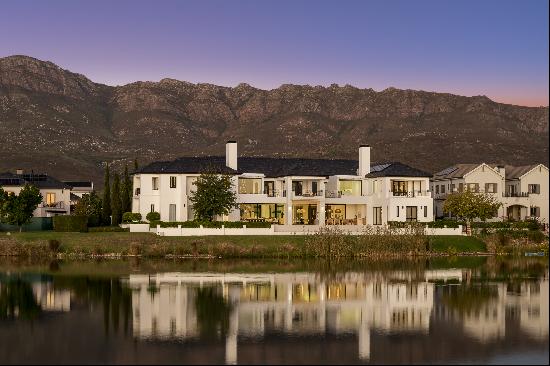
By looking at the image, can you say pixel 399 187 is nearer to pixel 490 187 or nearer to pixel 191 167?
pixel 490 187

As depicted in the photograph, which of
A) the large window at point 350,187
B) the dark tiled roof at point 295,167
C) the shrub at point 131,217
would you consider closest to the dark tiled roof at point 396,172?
the large window at point 350,187

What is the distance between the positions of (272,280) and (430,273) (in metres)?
12.1

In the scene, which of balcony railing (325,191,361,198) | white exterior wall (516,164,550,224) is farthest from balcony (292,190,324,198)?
white exterior wall (516,164,550,224)

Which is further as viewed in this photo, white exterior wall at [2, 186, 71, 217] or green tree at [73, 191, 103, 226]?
white exterior wall at [2, 186, 71, 217]

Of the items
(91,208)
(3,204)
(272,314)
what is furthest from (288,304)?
(91,208)

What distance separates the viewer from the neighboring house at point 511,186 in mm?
103750

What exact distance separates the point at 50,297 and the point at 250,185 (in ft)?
154

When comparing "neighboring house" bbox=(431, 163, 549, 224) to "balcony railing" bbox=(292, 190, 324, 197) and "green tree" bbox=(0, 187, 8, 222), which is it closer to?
"balcony railing" bbox=(292, 190, 324, 197)

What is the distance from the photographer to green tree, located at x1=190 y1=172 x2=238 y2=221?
84562mm

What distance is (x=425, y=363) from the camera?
102 feet

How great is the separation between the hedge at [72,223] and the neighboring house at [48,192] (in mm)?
23308

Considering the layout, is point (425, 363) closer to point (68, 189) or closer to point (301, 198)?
point (301, 198)

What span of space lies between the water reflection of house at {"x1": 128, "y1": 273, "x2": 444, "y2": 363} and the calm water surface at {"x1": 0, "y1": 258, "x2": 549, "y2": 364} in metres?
0.06

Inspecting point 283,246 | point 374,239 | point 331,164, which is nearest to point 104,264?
point 283,246
